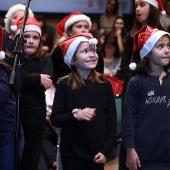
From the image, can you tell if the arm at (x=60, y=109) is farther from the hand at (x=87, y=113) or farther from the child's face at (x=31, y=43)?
the child's face at (x=31, y=43)

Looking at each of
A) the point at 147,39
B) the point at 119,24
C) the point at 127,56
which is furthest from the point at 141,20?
the point at 119,24

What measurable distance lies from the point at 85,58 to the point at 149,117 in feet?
1.61

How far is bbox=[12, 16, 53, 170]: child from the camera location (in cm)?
286

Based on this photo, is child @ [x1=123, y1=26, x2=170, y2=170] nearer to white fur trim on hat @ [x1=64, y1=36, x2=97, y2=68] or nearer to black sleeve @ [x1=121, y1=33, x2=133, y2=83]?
white fur trim on hat @ [x1=64, y1=36, x2=97, y2=68]

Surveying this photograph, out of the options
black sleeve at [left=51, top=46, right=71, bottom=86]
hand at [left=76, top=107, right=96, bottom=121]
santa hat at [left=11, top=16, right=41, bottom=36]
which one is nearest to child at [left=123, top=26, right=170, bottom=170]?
hand at [left=76, top=107, right=96, bottom=121]

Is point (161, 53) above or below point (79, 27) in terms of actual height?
below

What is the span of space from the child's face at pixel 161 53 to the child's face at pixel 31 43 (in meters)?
0.85

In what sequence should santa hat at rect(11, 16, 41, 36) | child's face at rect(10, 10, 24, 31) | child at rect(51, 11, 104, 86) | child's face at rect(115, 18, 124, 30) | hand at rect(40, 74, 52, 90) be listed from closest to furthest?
hand at rect(40, 74, 52, 90)
santa hat at rect(11, 16, 41, 36)
child at rect(51, 11, 104, 86)
child's face at rect(10, 10, 24, 31)
child's face at rect(115, 18, 124, 30)

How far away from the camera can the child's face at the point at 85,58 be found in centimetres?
247

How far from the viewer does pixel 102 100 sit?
2430mm

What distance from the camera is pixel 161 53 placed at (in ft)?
7.84

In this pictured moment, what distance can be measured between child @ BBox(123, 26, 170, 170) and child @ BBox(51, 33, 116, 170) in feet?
0.42

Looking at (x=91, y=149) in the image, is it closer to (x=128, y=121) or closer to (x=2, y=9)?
(x=128, y=121)

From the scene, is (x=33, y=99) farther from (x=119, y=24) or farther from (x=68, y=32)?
(x=119, y=24)
